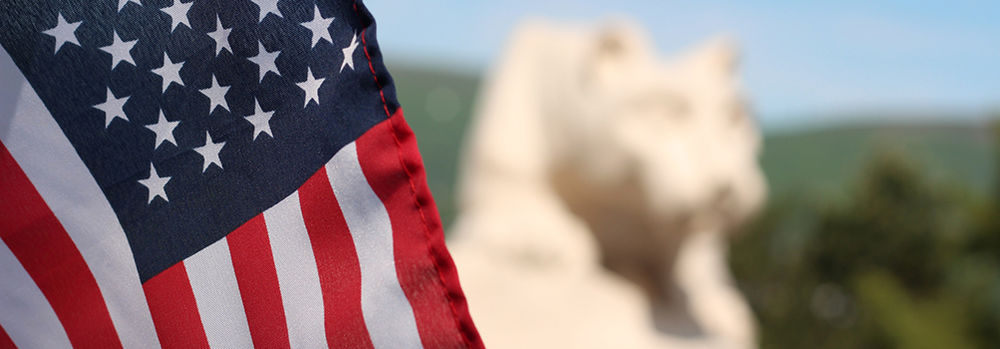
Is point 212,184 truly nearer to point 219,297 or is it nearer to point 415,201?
point 219,297

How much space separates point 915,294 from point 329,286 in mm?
14704

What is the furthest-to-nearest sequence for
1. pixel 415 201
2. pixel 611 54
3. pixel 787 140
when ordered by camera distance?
1. pixel 787 140
2. pixel 611 54
3. pixel 415 201

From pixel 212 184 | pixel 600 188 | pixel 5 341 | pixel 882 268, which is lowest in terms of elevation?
pixel 5 341

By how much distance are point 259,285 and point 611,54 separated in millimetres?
3690

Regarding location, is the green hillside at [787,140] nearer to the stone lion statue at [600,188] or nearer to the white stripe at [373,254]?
the stone lion statue at [600,188]

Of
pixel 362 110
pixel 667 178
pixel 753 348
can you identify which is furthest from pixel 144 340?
pixel 753 348

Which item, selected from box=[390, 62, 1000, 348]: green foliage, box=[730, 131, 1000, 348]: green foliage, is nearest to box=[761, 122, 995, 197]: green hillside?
box=[390, 62, 1000, 348]: green foliage

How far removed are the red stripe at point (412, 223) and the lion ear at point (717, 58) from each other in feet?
12.9

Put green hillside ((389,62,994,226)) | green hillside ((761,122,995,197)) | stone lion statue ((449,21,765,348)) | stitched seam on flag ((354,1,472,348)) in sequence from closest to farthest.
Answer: stitched seam on flag ((354,1,472,348))
stone lion statue ((449,21,765,348))
green hillside ((389,62,994,226))
green hillside ((761,122,995,197))

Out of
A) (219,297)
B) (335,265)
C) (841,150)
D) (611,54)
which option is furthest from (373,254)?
(841,150)

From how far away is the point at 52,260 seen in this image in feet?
4.05

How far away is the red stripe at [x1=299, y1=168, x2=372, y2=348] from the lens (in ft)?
3.87

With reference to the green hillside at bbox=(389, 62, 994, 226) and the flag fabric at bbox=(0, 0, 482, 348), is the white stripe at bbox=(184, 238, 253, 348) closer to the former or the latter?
the flag fabric at bbox=(0, 0, 482, 348)

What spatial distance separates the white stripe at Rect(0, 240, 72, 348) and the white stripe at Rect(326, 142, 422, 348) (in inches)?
15.0
